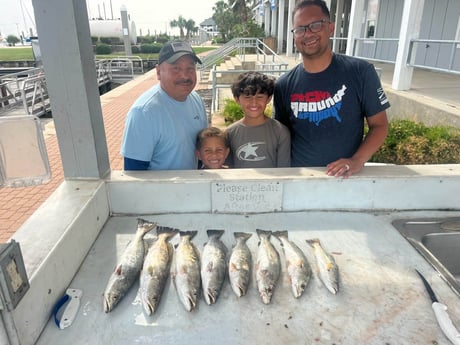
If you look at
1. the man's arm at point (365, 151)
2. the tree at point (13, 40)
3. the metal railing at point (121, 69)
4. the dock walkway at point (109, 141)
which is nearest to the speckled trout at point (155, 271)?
the man's arm at point (365, 151)

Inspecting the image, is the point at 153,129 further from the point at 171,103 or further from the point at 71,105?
the point at 71,105

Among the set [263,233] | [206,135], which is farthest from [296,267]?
[206,135]

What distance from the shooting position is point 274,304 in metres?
1.71

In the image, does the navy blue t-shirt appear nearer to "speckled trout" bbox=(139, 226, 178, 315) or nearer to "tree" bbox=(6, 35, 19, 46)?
"speckled trout" bbox=(139, 226, 178, 315)

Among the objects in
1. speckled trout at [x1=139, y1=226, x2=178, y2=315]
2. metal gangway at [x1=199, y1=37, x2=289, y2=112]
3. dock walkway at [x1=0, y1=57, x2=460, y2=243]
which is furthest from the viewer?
metal gangway at [x1=199, y1=37, x2=289, y2=112]

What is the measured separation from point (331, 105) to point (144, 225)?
165 cm

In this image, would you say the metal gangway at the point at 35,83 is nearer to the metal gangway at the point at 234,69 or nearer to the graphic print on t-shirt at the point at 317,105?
the graphic print on t-shirt at the point at 317,105

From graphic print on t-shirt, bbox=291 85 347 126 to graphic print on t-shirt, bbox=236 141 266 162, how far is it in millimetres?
399

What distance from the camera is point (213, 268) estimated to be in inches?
73.8

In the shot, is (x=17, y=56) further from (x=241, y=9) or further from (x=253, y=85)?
(x=253, y=85)

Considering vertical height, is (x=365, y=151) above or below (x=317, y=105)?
below

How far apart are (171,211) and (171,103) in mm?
822

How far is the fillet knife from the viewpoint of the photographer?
149 cm

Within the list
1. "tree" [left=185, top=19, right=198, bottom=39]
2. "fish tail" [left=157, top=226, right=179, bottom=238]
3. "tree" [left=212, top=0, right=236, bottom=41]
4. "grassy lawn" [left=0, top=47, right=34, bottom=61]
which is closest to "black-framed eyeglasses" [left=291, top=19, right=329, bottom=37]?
"fish tail" [left=157, top=226, right=179, bottom=238]
